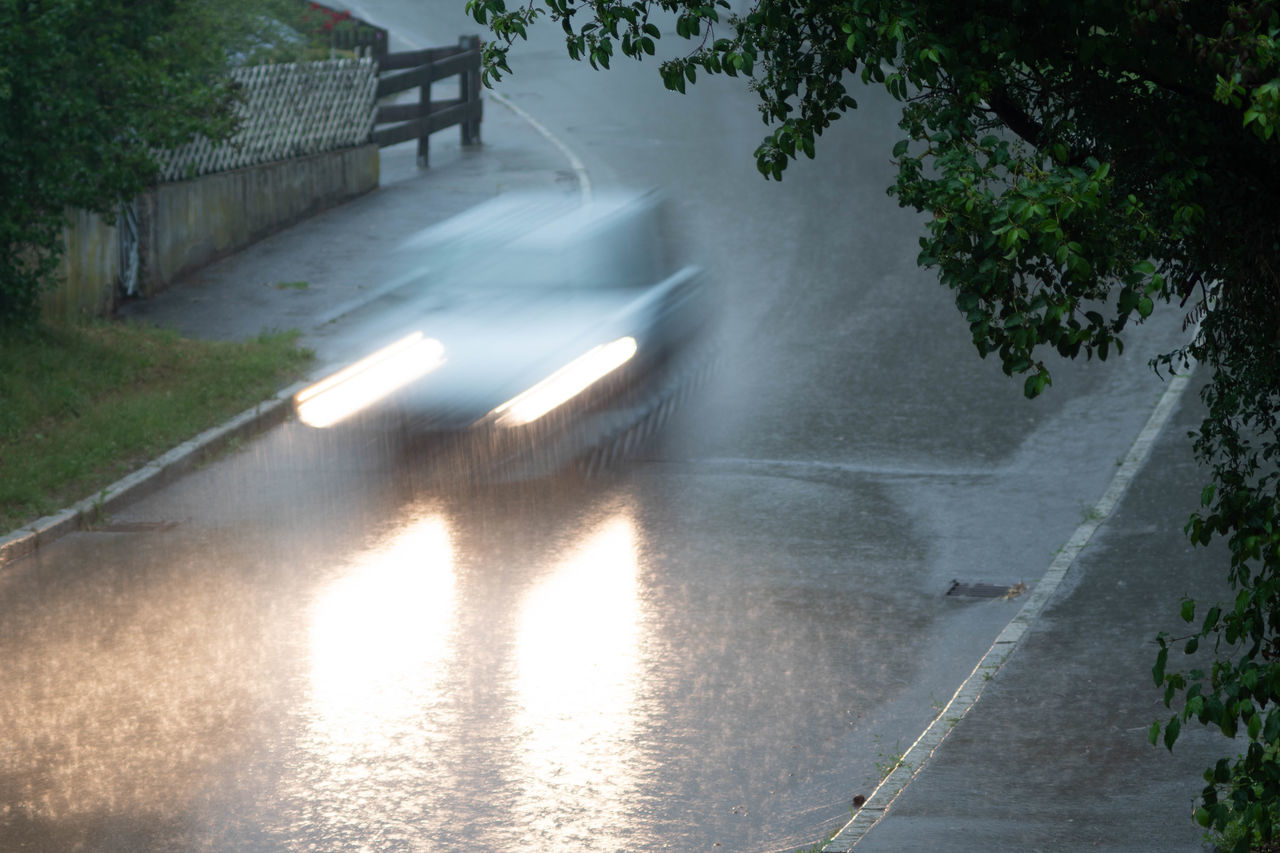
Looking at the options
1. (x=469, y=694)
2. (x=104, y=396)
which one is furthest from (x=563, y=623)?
(x=104, y=396)

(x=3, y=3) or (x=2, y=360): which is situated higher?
(x=3, y=3)

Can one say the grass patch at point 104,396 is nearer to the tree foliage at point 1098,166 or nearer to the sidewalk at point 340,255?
the sidewalk at point 340,255

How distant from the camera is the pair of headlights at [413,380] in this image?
43.4 ft

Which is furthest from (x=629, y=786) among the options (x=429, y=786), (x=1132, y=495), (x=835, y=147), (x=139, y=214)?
(x=835, y=147)

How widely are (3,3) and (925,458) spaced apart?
8.09 m

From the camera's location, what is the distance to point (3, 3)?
1180 cm

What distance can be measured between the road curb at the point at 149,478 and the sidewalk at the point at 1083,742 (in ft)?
21.0

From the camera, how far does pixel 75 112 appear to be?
12.4 meters

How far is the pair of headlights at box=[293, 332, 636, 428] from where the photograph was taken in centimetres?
1322

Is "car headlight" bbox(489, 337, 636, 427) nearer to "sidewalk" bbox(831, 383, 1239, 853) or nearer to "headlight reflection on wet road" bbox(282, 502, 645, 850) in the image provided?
"headlight reflection on wet road" bbox(282, 502, 645, 850)

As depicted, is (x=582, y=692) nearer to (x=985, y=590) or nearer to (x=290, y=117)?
(x=985, y=590)

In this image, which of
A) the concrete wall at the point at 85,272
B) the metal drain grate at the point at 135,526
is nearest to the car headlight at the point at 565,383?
the metal drain grate at the point at 135,526

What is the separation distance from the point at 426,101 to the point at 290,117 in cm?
554

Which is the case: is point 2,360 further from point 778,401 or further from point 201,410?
point 778,401
